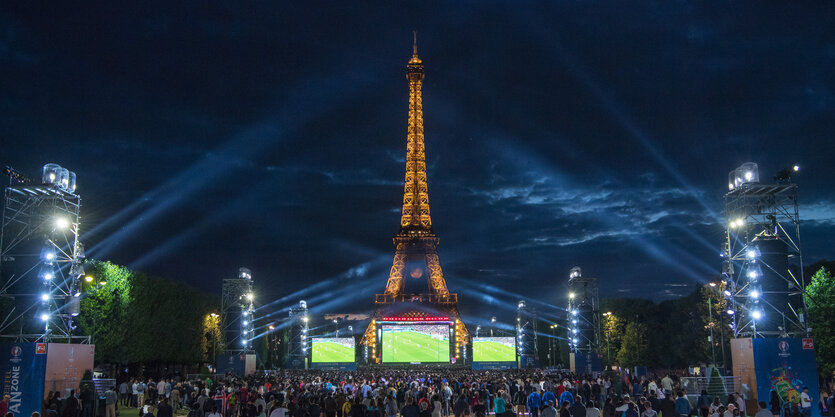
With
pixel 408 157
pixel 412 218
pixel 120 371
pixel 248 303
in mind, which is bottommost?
pixel 120 371

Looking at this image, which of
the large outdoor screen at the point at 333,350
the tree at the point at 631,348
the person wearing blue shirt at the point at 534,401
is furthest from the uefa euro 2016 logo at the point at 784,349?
the large outdoor screen at the point at 333,350

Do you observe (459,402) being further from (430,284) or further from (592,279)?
(430,284)

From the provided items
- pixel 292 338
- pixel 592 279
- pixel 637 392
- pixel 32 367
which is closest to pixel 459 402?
pixel 637 392

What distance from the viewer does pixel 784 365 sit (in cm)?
2497

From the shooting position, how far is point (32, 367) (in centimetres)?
2245

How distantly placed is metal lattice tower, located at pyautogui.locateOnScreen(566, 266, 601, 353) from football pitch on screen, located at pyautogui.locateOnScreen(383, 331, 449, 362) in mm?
22637

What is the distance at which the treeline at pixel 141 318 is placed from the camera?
134ft

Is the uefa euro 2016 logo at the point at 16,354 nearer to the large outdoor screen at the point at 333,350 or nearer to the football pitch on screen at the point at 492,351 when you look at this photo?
the large outdoor screen at the point at 333,350

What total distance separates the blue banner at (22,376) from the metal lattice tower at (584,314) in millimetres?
36678

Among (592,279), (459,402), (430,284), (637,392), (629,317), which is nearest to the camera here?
(459,402)

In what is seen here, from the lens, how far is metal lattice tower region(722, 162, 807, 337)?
27.2 m

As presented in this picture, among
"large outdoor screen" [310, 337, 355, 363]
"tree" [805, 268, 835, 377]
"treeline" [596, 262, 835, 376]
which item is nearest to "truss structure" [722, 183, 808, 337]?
"tree" [805, 268, 835, 377]

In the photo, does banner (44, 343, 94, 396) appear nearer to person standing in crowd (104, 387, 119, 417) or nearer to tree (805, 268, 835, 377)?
person standing in crowd (104, 387, 119, 417)

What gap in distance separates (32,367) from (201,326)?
38.9 metres
